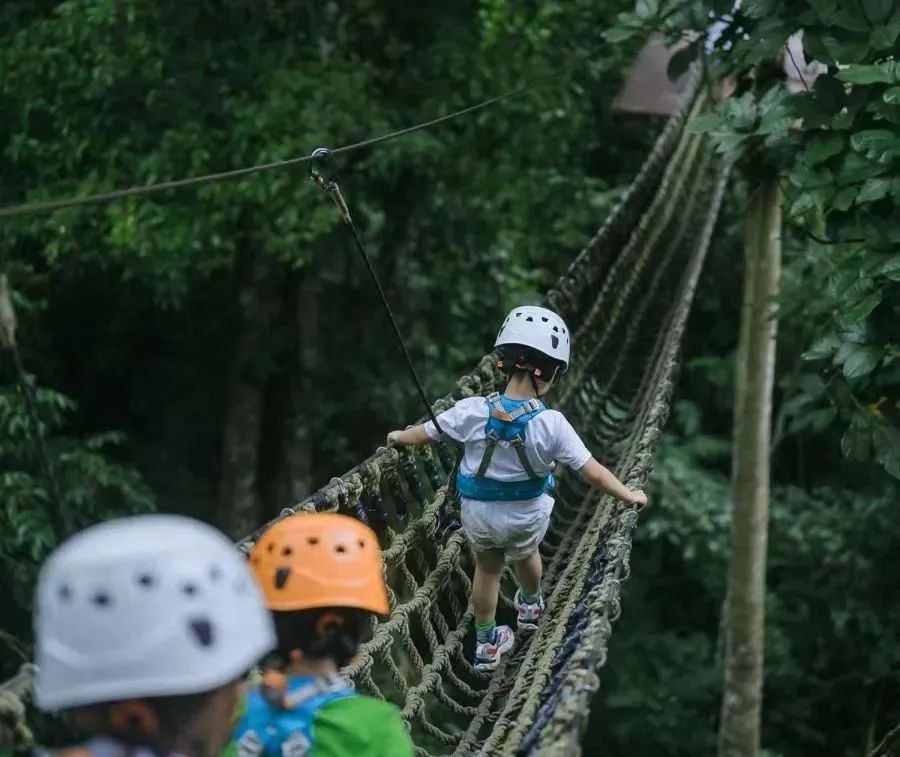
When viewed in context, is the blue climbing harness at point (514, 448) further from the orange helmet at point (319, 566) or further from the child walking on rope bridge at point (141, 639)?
the child walking on rope bridge at point (141, 639)

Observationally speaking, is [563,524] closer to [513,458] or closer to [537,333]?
[513,458]

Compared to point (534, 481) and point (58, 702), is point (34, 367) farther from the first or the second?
point (58, 702)

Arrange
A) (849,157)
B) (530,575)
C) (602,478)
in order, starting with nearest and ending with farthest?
(602,478), (530,575), (849,157)

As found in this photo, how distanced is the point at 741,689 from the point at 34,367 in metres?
3.32

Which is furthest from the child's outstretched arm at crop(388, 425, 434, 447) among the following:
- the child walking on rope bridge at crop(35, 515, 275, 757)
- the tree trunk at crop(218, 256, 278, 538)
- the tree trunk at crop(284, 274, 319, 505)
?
the tree trunk at crop(218, 256, 278, 538)

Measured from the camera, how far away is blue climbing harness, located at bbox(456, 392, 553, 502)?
7.65 ft

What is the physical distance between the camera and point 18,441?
4469 mm

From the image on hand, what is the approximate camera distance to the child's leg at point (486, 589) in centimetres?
248

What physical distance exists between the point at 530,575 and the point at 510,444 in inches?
11.8

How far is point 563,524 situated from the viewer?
3.41 m

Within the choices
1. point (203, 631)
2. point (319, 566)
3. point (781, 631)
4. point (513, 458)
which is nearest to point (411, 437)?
point (513, 458)

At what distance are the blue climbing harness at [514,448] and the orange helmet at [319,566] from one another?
42.0 inches

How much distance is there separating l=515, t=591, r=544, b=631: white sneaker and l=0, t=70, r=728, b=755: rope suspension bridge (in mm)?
20

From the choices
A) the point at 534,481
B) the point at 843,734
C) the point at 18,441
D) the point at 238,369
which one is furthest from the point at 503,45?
the point at 843,734
